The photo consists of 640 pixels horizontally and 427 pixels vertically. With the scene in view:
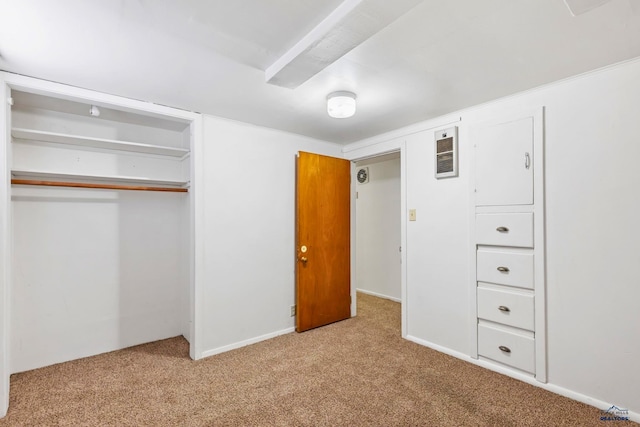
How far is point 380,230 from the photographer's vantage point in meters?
5.05

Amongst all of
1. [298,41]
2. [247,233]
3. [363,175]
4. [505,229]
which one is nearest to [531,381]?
[505,229]

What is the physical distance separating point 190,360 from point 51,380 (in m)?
1.00

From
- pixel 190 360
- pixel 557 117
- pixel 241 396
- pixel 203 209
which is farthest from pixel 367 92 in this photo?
pixel 190 360

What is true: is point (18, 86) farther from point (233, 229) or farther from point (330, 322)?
point (330, 322)

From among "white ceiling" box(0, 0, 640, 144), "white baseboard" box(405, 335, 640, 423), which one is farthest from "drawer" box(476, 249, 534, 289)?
"white ceiling" box(0, 0, 640, 144)

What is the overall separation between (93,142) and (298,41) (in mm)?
2129

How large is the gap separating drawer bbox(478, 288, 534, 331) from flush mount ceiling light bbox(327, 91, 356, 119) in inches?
74.8

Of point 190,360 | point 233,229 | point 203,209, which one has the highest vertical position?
point 203,209

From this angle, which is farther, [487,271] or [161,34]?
[487,271]

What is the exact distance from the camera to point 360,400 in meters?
2.06

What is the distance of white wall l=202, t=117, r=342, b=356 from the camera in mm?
→ 2844

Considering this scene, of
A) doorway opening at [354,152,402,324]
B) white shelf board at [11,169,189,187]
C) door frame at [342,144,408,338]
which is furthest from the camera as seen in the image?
doorway opening at [354,152,402,324]

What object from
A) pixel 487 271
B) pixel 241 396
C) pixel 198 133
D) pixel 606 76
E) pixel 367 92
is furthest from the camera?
pixel 198 133

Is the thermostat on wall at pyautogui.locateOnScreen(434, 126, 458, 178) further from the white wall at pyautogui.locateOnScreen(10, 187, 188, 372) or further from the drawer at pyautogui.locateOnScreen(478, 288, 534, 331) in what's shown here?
the white wall at pyautogui.locateOnScreen(10, 187, 188, 372)
